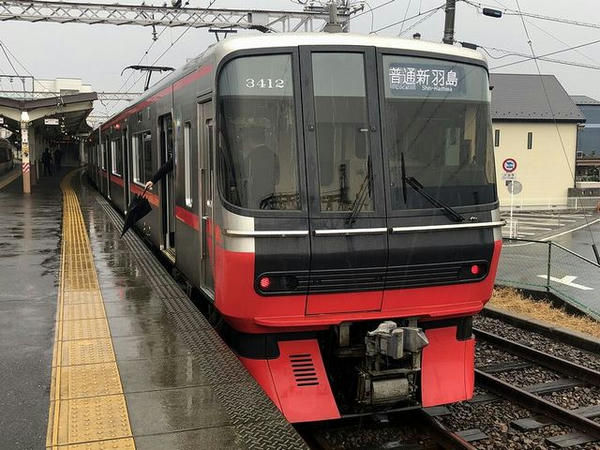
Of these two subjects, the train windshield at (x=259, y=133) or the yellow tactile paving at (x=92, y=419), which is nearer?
the yellow tactile paving at (x=92, y=419)

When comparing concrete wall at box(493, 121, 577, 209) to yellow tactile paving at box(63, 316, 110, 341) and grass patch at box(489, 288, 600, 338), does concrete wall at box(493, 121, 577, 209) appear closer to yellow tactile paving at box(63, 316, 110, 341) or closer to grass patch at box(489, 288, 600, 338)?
grass patch at box(489, 288, 600, 338)

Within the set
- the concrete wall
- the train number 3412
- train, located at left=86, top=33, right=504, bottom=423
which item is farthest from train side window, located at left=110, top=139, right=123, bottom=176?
the concrete wall

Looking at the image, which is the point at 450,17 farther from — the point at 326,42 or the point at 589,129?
the point at 589,129

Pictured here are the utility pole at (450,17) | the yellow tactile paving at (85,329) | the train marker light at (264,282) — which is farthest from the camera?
the utility pole at (450,17)

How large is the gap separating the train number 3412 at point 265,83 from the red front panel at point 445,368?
237cm

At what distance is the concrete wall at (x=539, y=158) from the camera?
131ft

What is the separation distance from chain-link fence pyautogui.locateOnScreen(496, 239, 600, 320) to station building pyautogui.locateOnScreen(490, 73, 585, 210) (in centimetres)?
2583

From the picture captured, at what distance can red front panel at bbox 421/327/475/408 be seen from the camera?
5125mm

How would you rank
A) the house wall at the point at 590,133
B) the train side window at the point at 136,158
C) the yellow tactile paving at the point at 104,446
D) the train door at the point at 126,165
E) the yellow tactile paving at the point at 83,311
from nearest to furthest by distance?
the yellow tactile paving at the point at 104,446, the yellow tactile paving at the point at 83,311, the train side window at the point at 136,158, the train door at the point at 126,165, the house wall at the point at 590,133

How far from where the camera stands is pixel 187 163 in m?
6.27

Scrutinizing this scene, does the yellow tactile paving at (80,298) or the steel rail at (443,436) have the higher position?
the yellow tactile paving at (80,298)

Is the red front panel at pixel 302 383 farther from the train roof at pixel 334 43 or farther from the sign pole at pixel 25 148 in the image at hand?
the sign pole at pixel 25 148

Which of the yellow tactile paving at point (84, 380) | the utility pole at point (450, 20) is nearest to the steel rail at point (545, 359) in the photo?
the yellow tactile paving at point (84, 380)

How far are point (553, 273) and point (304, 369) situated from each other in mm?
9454
